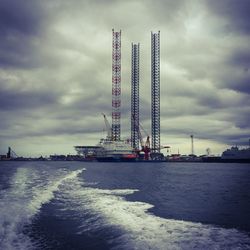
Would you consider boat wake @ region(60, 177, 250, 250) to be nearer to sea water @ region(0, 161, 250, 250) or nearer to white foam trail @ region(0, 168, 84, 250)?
sea water @ region(0, 161, 250, 250)

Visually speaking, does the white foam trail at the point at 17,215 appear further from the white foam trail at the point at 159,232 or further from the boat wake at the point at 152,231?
the white foam trail at the point at 159,232

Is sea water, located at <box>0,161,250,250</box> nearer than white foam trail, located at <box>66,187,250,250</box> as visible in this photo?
No

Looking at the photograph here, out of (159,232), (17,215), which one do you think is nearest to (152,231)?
(159,232)

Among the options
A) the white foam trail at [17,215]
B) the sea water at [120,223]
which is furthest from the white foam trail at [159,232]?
the white foam trail at [17,215]

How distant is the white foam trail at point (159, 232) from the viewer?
17.6 metres

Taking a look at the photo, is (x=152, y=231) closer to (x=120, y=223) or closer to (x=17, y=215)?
(x=120, y=223)

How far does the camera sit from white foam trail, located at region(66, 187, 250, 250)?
57.7 ft

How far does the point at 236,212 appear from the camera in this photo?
93.7 feet

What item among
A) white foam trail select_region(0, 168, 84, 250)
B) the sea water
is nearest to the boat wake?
the sea water

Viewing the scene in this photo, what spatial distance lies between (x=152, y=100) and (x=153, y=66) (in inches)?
752

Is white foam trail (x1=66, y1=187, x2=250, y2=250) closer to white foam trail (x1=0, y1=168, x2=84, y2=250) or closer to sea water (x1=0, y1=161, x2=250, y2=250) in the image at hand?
Answer: sea water (x1=0, y1=161, x2=250, y2=250)

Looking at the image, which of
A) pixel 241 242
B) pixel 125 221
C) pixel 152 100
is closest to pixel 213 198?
pixel 125 221

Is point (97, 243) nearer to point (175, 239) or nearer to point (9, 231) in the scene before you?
point (175, 239)

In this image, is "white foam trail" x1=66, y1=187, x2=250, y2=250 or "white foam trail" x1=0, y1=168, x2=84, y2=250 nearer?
"white foam trail" x1=66, y1=187, x2=250, y2=250
